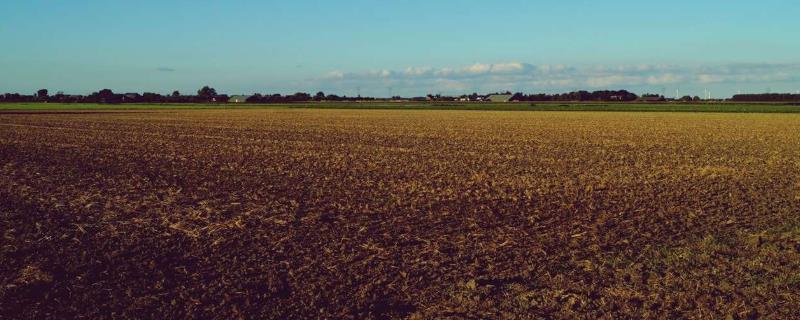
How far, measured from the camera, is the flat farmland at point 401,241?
5863mm

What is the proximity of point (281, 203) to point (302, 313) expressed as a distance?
5.45 metres

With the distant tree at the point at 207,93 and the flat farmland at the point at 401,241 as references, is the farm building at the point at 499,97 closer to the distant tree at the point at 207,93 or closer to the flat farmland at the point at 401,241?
the distant tree at the point at 207,93

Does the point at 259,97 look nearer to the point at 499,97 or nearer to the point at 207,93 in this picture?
the point at 207,93

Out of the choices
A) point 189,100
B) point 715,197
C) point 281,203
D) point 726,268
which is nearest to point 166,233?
point 281,203

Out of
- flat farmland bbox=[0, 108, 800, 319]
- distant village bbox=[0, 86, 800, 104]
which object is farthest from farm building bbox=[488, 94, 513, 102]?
flat farmland bbox=[0, 108, 800, 319]

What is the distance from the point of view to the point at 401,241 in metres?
8.12

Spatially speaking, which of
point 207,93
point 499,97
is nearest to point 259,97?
point 207,93

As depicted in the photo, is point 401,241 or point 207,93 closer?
point 401,241

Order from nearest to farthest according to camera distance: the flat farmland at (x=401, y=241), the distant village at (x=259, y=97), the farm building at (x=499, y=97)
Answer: the flat farmland at (x=401, y=241) → the distant village at (x=259, y=97) → the farm building at (x=499, y=97)

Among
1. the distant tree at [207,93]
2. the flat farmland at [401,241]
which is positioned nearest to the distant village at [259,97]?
the distant tree at [207,93]

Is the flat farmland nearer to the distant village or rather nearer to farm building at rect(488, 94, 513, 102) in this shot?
the distant village

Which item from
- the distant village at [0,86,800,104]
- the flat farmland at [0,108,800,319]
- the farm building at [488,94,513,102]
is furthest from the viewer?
the farm building at [488,94,513,102]

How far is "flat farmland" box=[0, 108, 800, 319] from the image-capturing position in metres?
Answer: 5.86

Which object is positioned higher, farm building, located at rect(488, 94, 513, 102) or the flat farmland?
farm building, located at rect(488, 94, 513, 102)
